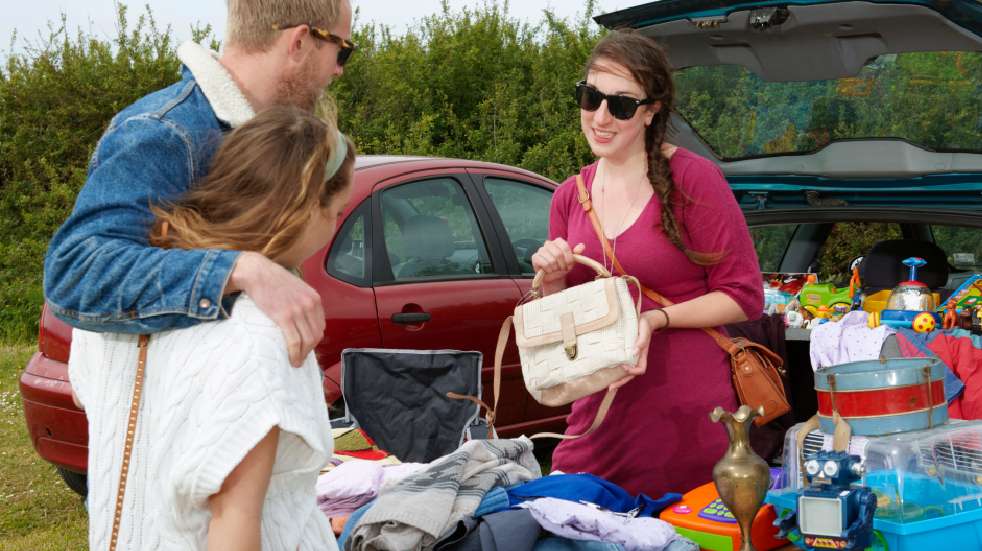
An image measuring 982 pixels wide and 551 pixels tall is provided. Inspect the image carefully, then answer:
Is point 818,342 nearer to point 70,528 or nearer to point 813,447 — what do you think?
point 813,447

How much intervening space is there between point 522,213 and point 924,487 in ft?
11.7

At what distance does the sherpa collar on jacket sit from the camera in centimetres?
177

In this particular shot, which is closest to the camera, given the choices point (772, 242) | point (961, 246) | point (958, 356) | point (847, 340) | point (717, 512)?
point (717, 512)

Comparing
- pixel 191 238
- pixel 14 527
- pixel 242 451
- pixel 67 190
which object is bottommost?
pixel 14 527

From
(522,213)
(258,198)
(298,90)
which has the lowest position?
(522,213)

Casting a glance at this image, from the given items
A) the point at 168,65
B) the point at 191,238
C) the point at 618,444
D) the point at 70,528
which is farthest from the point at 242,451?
the point at 168,65

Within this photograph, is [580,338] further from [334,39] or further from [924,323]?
[924,323]

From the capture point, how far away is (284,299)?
59.1 inches

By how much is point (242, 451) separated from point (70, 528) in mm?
4103

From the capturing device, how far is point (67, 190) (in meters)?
10.0

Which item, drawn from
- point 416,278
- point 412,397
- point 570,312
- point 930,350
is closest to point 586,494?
point 570,312

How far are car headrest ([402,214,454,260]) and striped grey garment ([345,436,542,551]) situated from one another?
2.48 m

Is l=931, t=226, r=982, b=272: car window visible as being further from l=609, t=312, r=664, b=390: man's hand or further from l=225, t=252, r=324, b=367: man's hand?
l=225, t=252, r=324, b=367: man's hand

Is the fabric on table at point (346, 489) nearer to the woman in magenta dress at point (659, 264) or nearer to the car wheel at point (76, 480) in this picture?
the woman in magenta dress at point (659, 264)
